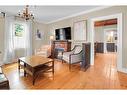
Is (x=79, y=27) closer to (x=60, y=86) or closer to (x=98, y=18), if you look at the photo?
(x=98, y=18)

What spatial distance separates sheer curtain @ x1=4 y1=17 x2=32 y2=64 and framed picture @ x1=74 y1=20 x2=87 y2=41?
97.9 inches

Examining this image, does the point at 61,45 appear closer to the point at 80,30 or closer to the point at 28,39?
the point at 80,30

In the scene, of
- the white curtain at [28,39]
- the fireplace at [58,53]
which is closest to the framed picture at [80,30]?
the fireplace at [58,53]

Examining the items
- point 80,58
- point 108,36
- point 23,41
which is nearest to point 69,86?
point 80,58

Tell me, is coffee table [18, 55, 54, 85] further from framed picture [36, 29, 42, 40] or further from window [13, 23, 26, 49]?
framed picture [36, 29, 42, 40]

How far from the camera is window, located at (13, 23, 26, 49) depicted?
5.16 meters

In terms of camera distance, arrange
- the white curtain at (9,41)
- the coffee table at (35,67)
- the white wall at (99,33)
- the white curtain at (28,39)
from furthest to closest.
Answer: the white wall at (99,33) < the white curtain at (28,39) < the white curtain at (9,41) < the coffee table at (35,67)

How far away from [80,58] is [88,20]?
1653mm

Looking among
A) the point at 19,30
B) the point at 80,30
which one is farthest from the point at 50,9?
the point at 19,30

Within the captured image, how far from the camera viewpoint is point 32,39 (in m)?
6.11

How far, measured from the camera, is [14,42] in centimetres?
506

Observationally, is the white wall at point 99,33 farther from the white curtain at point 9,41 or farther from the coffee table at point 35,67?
the coffee table at point 35,67

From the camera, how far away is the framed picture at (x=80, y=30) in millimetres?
4656

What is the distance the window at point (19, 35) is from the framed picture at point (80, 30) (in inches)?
106
